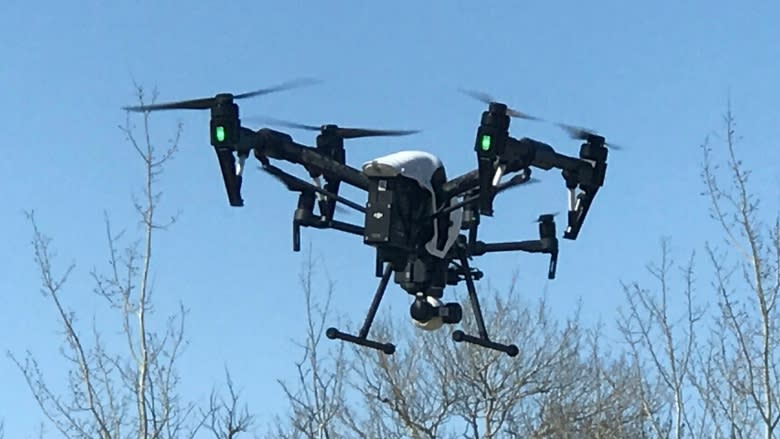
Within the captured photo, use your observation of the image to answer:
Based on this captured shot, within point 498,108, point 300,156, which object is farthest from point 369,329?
point 498,108

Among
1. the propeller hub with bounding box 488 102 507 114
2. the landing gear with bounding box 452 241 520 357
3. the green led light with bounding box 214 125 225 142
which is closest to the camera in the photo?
the propeller hub with bounding box 488 102 507 114

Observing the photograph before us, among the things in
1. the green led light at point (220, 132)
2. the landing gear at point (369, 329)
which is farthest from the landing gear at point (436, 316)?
the green led light at point (220, 132)

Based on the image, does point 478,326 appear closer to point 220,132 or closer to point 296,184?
point 296,184

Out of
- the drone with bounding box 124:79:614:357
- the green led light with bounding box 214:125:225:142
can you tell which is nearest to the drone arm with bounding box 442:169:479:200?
the drone with bounding box 124:79:614:357

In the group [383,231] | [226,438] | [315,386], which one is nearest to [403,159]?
[383,231]

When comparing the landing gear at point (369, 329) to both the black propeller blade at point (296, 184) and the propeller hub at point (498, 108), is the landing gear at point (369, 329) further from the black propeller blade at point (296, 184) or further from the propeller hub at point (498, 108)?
the propeller hub at point (498, 108)

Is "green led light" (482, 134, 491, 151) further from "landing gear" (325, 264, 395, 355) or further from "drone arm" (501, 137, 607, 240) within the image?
"landing gear" (325, 264, 395, 355)

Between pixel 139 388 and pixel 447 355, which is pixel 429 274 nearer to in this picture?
pixel 139 388
